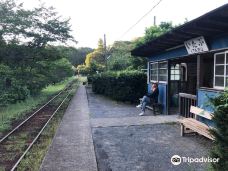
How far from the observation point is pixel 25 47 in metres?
21.8

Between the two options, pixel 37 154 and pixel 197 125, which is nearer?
pixel 37 154

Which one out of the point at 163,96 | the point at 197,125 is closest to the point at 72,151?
the point at 197,125

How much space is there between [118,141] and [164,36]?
3.62 m

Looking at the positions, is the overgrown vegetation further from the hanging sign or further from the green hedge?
the hanging sign

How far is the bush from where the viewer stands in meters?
3.69

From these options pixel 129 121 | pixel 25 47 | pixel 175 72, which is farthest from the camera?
pixel 25 47

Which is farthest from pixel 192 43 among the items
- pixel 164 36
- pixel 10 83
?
pixel 10 83

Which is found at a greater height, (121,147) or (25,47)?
(25,47)

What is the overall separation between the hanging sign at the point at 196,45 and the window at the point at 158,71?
3220mm

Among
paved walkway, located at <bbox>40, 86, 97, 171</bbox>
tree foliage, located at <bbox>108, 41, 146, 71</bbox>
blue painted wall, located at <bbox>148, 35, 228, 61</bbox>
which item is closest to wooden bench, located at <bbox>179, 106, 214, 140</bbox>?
blue painted wall, located at <bbox>148, 35, 228, 61</bbox>

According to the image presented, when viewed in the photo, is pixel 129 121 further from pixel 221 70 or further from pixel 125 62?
pixel 125 62

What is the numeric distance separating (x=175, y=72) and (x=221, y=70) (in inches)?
268

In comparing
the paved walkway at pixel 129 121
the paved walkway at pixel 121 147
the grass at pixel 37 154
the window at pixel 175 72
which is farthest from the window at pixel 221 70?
the window at pixel 175 72

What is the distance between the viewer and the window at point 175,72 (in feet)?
48.0
